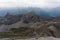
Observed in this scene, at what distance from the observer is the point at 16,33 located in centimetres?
835

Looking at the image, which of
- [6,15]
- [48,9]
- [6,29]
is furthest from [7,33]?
[48,9]

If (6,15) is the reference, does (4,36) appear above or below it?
below

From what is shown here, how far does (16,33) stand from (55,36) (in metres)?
1.66

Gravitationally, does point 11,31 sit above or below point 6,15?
below

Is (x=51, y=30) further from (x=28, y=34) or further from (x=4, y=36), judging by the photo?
(x=4, y=36)

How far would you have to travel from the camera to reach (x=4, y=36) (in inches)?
329

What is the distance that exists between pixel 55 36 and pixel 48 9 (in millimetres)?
1186

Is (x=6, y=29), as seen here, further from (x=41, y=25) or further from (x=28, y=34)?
(x=41, y=25)

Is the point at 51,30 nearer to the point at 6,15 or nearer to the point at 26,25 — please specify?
the point at 26,25

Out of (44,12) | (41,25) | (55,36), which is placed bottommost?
(55,36)

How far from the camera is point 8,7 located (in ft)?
27.3

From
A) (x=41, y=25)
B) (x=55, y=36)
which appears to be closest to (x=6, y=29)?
(x=41, y=25)

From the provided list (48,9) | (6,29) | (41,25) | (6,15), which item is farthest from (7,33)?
(48,9)

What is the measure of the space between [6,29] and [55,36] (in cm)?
209
